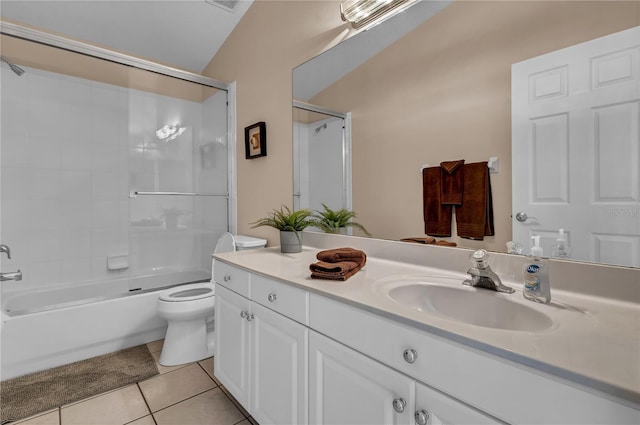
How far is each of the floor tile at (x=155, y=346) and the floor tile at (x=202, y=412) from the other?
0.73 metres

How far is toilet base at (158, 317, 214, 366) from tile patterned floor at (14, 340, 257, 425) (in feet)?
0.52

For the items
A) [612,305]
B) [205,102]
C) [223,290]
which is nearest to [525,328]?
[612,305]

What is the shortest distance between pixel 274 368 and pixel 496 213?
3.38 feet

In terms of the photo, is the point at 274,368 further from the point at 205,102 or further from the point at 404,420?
the point at 205,102

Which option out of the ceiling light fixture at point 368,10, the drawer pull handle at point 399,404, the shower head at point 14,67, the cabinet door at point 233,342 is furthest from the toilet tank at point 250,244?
the shower head at point 14,67

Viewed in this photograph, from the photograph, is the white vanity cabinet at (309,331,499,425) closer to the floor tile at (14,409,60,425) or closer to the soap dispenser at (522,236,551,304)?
the soap dispenser at (522,236,551,304)

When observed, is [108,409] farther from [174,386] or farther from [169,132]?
[169,132]

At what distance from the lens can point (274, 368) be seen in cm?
123

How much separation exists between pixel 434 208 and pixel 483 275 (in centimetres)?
38

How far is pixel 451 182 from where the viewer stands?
4.12 feet

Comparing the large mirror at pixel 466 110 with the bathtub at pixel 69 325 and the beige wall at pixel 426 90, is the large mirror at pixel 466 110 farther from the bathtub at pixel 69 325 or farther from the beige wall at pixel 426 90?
the bathtub at pixel 69 325

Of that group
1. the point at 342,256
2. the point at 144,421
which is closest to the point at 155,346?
the point at 144,421

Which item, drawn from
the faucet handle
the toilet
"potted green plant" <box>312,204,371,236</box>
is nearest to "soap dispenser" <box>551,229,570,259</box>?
the faucet handle

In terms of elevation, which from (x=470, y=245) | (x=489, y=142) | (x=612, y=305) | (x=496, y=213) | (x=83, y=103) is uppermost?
(x=83, y=103)
